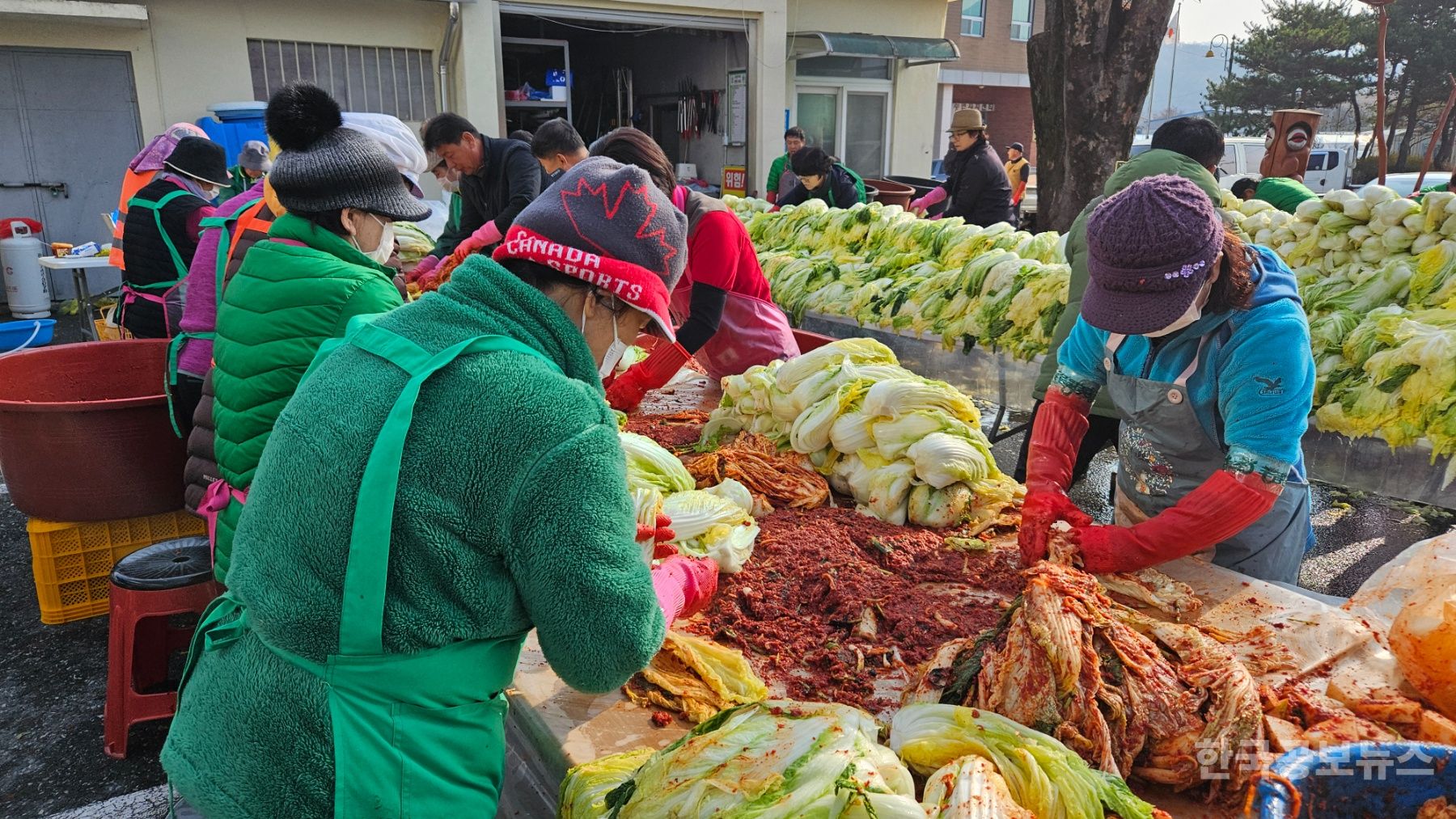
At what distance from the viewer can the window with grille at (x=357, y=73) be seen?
1267 cm

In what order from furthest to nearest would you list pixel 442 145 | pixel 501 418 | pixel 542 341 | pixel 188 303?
pixel 442 145, pixel 188 303, pixel 542 341, pixel 501 418

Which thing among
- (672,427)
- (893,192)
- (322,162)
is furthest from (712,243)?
(893,192)

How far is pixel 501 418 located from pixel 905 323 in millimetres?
5495

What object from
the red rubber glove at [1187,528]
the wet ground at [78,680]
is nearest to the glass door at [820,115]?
the wet ground at [78,680]

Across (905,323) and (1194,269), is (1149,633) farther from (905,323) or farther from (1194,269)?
(905,323)

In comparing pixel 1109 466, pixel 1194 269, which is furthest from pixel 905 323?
pixel 1194 269

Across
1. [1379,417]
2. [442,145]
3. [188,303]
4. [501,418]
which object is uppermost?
[442,145]

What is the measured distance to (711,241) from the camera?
4.02 m

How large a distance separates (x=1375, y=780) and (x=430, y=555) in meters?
1.44

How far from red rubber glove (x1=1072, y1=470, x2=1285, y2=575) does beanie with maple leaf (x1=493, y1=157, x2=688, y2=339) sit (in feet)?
4.74

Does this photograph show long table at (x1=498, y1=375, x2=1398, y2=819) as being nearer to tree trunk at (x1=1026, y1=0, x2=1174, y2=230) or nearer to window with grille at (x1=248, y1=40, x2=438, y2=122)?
tree trunk at (x1=1026, y1=0, x2=1174, y2=230)

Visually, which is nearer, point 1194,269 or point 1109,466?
point 1194,269

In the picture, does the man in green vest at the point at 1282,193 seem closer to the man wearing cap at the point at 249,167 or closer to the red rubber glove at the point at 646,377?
the red rubber glove at the point at 646,377

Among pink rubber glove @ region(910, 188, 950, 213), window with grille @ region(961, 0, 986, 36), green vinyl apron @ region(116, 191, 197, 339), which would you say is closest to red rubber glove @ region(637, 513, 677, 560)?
green vinyl apron @ region(116, 191, 197, 339)
